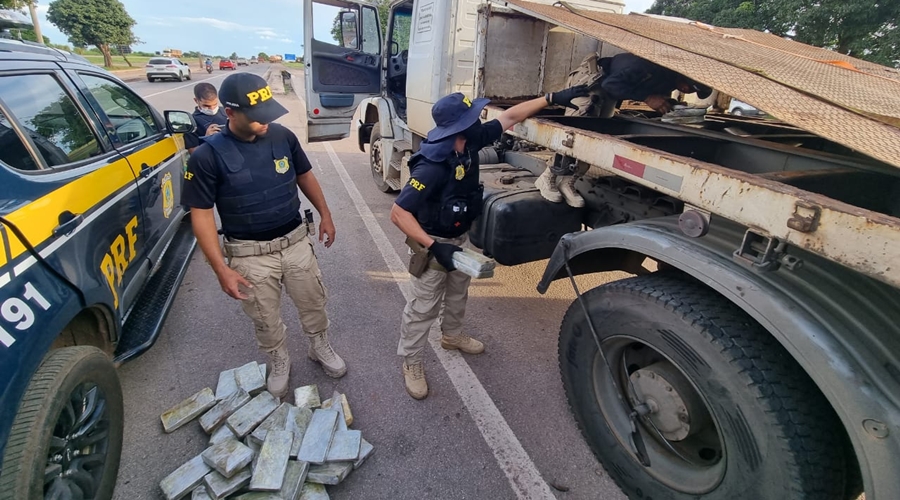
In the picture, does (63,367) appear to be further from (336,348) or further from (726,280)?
(726,280)

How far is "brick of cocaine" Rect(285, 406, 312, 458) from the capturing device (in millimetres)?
2148

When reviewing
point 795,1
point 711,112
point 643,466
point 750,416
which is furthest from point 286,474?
point 795,1

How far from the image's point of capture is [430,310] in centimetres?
258

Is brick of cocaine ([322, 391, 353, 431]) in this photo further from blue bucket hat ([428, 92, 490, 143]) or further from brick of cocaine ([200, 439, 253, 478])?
blue bucket hat ([428, 92, 490, 143])

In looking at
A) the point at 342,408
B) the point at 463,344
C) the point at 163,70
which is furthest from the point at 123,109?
the point at 163,70

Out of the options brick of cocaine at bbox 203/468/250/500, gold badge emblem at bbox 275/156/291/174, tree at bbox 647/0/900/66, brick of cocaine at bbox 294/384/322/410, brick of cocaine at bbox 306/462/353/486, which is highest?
tree at bbox 647/0/900/66

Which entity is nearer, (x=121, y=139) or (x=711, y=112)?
(x=121, y=139)

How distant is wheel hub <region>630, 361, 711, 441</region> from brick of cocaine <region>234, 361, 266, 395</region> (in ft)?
6.31

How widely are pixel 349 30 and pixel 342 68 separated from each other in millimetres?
496

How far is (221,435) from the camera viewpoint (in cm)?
221

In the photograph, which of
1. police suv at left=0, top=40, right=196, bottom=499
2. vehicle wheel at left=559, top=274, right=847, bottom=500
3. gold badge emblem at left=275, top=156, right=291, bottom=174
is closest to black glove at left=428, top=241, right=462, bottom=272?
vehicle wheel at left=559, top=274, right=847, bottom=500

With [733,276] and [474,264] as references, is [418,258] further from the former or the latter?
[733,276]

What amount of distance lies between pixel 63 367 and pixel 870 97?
313cm

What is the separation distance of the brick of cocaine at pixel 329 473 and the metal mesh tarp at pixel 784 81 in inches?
83.5
